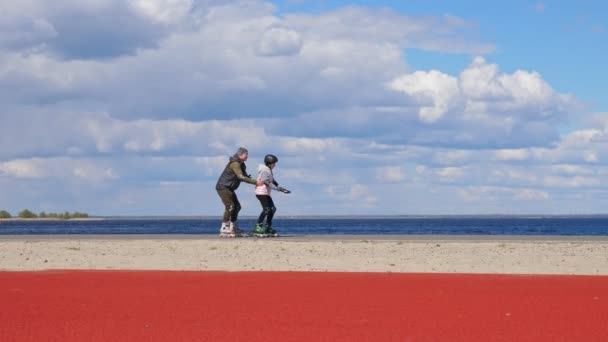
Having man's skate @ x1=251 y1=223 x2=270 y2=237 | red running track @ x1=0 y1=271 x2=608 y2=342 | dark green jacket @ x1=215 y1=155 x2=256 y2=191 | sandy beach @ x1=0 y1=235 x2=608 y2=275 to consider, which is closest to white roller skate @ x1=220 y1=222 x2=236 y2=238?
man's skate @ x1=251 y1=223 x2=270 y2=237

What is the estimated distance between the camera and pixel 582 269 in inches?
612

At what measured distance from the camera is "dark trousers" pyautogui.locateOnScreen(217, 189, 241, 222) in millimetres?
20547

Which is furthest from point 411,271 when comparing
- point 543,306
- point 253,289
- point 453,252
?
point 543,306

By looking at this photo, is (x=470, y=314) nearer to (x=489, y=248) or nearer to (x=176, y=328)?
(x=176, y=328)

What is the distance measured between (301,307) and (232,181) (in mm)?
10336

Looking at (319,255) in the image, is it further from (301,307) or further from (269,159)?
(301,307)

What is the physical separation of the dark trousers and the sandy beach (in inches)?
43.6

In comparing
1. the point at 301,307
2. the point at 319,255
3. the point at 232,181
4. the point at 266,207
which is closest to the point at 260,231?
the point at 266,207

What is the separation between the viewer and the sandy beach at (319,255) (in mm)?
16125

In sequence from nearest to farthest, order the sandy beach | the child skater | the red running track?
the red running track
the sandy beach
the child skater

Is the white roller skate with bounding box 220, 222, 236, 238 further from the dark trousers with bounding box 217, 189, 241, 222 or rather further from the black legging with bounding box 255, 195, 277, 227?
the black legging with bounding box 255, 195, 277, 227

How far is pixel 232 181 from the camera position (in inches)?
813

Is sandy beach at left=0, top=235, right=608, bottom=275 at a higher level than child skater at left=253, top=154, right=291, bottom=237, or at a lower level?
lower

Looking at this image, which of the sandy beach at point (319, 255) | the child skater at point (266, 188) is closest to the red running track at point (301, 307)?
the sandy beach at point (319, 255)
